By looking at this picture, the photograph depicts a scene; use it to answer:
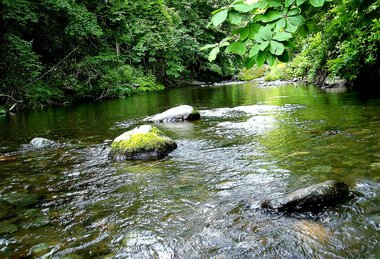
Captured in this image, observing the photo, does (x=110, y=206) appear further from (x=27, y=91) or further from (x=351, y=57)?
(x=27, y=91)

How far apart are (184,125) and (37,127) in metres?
5.05

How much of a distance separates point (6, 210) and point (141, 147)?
2567 mm

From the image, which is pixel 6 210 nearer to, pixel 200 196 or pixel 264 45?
pixel 200 196

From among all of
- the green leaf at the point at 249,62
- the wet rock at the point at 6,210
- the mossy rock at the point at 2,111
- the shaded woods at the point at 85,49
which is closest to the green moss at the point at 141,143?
the wet rock at the point at 6,210

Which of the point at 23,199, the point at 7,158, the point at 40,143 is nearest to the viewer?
the point at 23,199

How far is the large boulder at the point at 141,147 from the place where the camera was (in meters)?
5.98

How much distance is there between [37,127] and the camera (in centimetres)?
1072

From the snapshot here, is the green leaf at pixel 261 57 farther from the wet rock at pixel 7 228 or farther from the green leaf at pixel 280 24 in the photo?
the wet rock at pixel 7 228

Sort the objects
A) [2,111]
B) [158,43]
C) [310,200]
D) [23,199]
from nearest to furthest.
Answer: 1. [310,200]
2. [23,199]
3. [2,111]
4. [158,43]

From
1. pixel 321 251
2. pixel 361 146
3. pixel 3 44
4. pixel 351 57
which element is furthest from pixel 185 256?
pixel 3 44

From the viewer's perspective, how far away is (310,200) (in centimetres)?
336

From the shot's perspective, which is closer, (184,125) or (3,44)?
(184,125)

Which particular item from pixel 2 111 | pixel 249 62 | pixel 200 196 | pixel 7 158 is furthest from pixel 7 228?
pixel 2 111

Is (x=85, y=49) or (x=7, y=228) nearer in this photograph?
(x=7, y=228)
